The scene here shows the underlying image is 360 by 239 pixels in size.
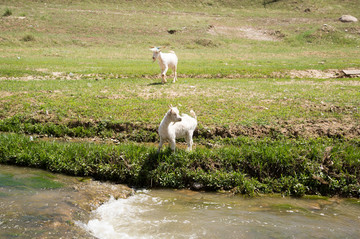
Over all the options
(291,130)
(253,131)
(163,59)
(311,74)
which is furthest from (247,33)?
(253,131)

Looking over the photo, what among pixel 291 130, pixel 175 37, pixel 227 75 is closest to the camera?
pixel 291 130

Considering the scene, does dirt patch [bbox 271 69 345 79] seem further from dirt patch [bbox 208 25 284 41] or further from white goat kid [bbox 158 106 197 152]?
dirt patch [bbox 208 25 284 41]

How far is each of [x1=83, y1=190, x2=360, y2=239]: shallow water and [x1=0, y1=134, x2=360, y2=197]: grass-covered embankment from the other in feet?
1.21

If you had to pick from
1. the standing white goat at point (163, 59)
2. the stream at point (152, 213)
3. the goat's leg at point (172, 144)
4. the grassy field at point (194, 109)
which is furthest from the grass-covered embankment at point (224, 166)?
the standing white goat at point (163, 59)

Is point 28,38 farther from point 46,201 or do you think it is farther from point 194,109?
point 46,201

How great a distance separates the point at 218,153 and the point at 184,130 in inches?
44.6

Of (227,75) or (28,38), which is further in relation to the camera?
(28,38)

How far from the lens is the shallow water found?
6.40 meters

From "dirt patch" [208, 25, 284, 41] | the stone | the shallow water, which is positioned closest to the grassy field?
the shallow water

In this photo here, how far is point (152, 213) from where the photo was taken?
7152mm

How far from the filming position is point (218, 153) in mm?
8977

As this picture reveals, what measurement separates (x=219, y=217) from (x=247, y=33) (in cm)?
4255

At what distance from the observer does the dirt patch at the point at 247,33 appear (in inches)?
1745

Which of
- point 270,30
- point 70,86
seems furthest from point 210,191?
point 270,30
